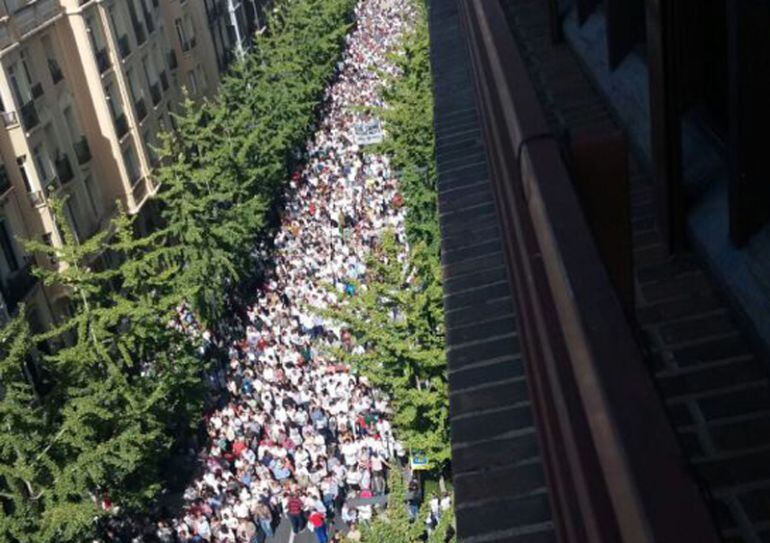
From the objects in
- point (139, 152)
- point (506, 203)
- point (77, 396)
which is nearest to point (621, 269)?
point (506, 203)

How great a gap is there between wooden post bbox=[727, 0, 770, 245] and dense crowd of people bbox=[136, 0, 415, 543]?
15.1 metres

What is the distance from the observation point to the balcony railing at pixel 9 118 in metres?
31.6

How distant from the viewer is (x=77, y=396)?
2233 cm

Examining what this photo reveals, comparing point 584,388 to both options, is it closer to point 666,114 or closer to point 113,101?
point 666,114

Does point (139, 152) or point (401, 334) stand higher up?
point (401, 334)

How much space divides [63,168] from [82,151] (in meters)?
2.49

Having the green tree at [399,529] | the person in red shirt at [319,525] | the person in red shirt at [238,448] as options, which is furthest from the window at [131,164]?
the green tree at [399,529]

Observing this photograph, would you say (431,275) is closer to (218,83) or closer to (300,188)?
(300,188)

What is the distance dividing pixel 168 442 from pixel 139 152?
68.8ft

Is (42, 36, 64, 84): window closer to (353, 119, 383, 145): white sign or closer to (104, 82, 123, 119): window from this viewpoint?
(104, 82, 123, 119): window

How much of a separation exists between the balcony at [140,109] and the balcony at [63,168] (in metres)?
Result: 6.68

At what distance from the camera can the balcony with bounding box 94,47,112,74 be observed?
3912 centimetres

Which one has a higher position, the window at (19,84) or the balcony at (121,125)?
the window at (19,84)

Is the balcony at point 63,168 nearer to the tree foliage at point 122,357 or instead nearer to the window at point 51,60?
the tree foliage at point 122,357
